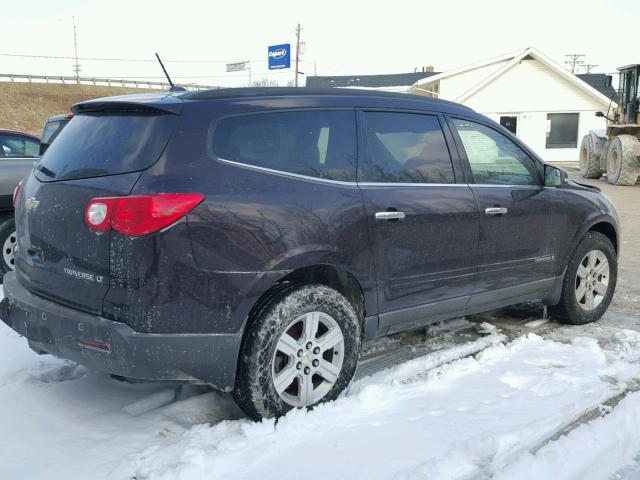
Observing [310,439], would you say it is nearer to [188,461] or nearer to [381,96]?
[188,461]

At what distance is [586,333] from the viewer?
16.2 feet

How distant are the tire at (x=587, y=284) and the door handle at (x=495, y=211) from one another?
1.06 metres

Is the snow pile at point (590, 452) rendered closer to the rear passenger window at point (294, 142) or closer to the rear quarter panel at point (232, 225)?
the rear quarter panel at point (232, 225)

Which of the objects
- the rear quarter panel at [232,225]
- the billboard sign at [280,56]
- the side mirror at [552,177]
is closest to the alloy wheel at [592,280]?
the side mirror at [552,177]

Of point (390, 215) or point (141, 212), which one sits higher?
point (141, 212)

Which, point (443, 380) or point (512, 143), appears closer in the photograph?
point (443, 380)

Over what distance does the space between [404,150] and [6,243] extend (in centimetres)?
433

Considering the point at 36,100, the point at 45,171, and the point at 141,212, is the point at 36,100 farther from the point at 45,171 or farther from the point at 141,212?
the point at 141,212

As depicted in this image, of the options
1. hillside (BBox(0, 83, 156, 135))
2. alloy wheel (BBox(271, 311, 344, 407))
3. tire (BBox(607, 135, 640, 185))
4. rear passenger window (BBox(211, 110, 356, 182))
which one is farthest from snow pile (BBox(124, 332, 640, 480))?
hillside (BBox(0, 83, 156, 135))

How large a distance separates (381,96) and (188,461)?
2.45m

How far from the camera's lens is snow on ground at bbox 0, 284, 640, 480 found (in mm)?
2842

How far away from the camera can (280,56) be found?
5231 centimetres

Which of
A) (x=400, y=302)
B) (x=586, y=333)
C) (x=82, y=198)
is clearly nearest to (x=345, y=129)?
(x=400, y=302)

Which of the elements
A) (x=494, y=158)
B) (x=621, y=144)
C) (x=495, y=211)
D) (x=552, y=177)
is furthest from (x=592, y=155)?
(x=495, y=211)
